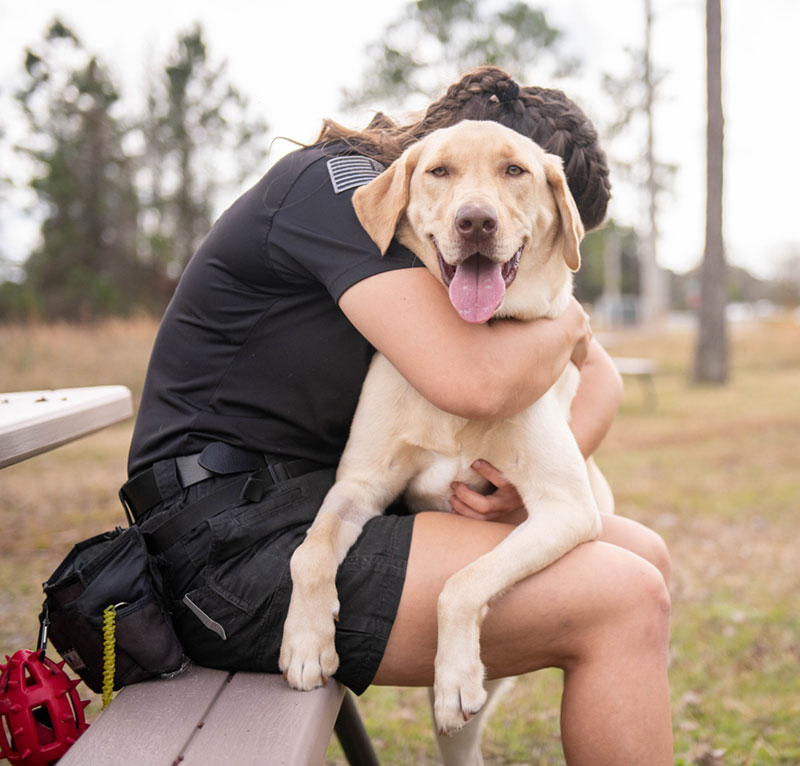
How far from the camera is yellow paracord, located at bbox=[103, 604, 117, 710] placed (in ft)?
4.94

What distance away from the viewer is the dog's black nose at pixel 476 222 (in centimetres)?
174

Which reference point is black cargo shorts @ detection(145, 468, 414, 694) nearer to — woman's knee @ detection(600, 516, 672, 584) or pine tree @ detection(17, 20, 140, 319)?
woman's knee @ detection(600, 516, 672, 584)

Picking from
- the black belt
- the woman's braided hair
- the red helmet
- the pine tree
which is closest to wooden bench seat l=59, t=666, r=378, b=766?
the red helmet

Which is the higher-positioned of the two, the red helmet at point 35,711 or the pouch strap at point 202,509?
the pouch strap at point 202,509

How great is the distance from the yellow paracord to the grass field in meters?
1.42

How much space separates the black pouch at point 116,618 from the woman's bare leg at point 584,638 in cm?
43

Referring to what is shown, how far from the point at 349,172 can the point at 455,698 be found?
3.63 ft

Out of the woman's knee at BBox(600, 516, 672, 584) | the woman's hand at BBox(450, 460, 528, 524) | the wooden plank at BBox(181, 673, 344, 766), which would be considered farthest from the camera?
the woman's knee at BBox(600, 516, 672, 584)

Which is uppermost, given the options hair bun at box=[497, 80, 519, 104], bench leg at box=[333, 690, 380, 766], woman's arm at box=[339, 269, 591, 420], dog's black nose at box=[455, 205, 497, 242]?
hair bun at box=[497, 80, 519, 104]

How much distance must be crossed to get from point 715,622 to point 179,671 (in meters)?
2.85

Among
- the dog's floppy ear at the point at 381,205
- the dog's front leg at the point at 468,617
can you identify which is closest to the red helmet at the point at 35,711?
the dog's front leg at the point at 468,617

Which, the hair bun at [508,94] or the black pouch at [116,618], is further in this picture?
the hair bun at [508,94]

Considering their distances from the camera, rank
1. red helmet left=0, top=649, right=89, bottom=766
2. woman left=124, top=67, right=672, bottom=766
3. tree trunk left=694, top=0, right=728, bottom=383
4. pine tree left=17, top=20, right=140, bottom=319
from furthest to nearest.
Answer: pine tree left=17, top=20, right=140, bottom=319 → tree trunk left=694, top=0, right=728, bottom=383 → woman left=124, top=67, right=672, bottom=766 → red helmet left=0, top=649, right=89, bottom=766

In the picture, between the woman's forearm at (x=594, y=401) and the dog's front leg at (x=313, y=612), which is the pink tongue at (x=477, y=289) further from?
the woman's forearm at (x=594, y=401)
